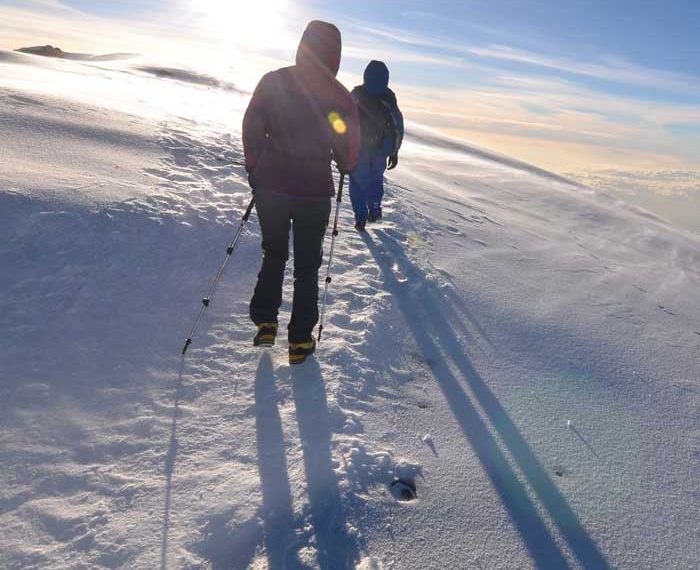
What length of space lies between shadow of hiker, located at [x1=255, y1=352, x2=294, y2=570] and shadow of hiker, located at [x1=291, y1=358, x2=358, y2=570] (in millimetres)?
132

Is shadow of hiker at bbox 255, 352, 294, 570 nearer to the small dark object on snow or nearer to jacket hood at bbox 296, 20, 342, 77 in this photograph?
the small dark object on snow

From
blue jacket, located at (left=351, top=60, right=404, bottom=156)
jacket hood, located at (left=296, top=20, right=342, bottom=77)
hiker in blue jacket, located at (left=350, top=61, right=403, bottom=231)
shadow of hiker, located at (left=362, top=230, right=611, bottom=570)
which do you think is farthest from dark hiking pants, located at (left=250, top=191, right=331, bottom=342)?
blue jacket, located at (left=351, top=60, right=404, bottom=156)

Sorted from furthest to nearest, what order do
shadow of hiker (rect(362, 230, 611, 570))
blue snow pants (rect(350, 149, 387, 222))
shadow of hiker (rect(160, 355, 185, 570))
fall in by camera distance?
blue snow pants (rect(350, 149, 387, 222)) → shadow of hiker (rect(362, 230, 611, 570)) → shadow of hiker (rect(160, 355, 185, 570))

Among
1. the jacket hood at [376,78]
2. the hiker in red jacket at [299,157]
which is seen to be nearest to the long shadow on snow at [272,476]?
the hiker in red jacket at [299,157]

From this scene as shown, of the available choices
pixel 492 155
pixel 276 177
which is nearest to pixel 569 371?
pixel 276 177

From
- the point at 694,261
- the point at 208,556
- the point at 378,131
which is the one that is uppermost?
the point at 378,131

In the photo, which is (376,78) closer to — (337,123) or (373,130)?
(373,130)

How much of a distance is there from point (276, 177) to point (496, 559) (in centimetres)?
273

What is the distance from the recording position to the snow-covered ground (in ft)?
7.73

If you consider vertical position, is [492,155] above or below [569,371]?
above

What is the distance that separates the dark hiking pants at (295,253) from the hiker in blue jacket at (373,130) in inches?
114

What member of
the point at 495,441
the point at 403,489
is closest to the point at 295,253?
the point at 403,489

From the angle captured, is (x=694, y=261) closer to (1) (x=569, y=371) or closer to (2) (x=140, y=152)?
(1) (x=569, y=371)

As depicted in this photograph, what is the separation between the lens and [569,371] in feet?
13.5
